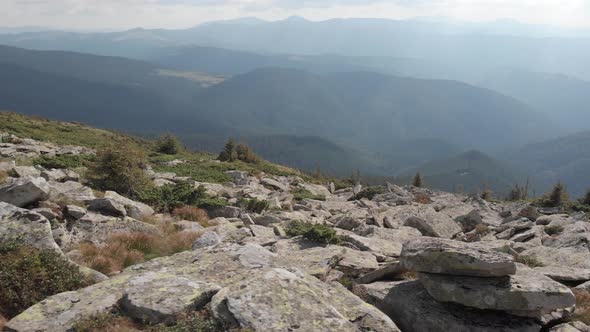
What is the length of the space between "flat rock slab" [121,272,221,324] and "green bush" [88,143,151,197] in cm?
1461

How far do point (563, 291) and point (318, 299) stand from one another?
17.9ft

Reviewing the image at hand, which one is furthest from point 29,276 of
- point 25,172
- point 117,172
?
point 117,172

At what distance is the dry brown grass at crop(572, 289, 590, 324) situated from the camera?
31.6 feet

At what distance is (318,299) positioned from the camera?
26.7ft

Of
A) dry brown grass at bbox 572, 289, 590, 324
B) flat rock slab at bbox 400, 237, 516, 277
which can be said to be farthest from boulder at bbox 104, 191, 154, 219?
dry brown grass at bbox 572, 289, 590, 324

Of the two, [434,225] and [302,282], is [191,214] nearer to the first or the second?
[302,282]

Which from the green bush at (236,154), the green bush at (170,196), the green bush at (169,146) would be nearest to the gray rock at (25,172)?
the green bush at (170,196)

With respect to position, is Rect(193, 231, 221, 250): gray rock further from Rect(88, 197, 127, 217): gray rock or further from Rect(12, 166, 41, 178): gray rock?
Rect(12, 166, 41, 178): gray rock

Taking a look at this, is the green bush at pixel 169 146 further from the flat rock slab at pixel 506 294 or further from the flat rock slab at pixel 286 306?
the flat rock slab at pixel 506 294

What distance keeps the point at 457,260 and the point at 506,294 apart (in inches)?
46.2

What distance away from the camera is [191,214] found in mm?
19328

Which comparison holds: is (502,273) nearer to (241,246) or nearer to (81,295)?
(241,246)

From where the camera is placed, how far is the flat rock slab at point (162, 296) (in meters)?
7.49

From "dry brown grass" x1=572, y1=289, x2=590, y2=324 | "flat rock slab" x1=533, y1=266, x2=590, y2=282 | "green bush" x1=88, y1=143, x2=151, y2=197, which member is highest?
"dry brown grass" x1=572, y1=289, x2=590, y2=324
